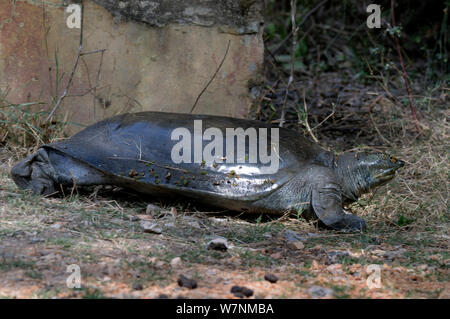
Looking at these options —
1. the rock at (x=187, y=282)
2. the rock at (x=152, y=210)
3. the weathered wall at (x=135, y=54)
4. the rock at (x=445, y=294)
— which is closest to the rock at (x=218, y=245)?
the rock at (x=187, y=282)

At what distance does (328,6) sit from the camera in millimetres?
7656

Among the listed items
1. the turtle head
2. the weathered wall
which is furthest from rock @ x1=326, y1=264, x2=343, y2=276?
the weathered wall

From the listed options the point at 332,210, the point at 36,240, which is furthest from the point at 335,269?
the point at 36,240

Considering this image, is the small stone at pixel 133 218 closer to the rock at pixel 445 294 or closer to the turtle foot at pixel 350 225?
the turtle foot at pixel 350 225

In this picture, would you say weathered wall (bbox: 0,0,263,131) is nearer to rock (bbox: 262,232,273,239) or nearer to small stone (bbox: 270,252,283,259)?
rock (bbox: 262,232,273,239)

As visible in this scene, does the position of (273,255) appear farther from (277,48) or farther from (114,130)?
(277,48)

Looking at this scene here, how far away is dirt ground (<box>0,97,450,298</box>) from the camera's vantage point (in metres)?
2.36

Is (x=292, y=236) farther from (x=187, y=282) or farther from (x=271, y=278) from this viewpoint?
(x=187, y=282)

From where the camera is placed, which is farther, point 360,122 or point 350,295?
point 360,122

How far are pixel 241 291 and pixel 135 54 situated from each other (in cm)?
248

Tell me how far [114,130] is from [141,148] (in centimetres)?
23

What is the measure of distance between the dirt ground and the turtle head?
0.53 ft

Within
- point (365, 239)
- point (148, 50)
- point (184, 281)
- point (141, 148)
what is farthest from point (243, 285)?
point (148, 50)

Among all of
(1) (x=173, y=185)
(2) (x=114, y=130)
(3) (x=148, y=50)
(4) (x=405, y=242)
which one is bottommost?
(4) (x=405, y=242)
